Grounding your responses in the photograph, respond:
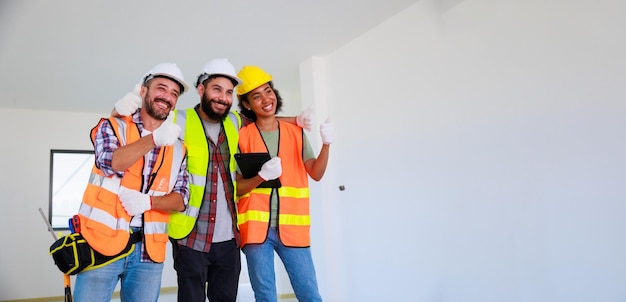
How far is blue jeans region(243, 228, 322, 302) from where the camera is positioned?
6.21 feet

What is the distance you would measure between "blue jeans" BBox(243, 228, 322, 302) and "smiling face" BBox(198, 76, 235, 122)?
20.2 inches

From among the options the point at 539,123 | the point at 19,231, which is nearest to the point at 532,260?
the point at 539,123

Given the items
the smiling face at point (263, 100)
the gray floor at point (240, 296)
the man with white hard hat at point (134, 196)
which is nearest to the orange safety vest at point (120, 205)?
the man with white hard hat at point (134, 196)

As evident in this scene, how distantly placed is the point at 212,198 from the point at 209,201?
2cm

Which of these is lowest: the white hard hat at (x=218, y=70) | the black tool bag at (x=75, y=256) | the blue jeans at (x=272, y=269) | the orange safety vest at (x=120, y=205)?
the blue jeans at (x=272, y=269)

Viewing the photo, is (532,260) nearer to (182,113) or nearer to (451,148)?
(451,148)

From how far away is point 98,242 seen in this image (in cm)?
151

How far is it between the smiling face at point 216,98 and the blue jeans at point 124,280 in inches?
23.0

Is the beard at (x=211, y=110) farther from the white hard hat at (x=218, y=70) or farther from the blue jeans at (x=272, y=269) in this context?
the blue jeans at (x=272, y=269)

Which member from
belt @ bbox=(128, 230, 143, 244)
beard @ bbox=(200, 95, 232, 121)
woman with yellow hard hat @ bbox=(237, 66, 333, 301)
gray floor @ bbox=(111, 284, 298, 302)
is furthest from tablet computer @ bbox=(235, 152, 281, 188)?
gray floor @ bbox=(111, 284, 298, 302)

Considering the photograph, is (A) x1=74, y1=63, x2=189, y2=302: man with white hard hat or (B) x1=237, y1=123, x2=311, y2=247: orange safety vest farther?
(B) x1=237, y1=123, x2=311, y2=247: orange safety vest

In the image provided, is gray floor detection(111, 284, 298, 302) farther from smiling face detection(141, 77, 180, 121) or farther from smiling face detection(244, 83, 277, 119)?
smiling face detection(141, 77, 180, 121)

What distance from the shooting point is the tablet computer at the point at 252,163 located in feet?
6.15

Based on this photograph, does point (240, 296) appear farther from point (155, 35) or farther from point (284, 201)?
point (284, 201)
